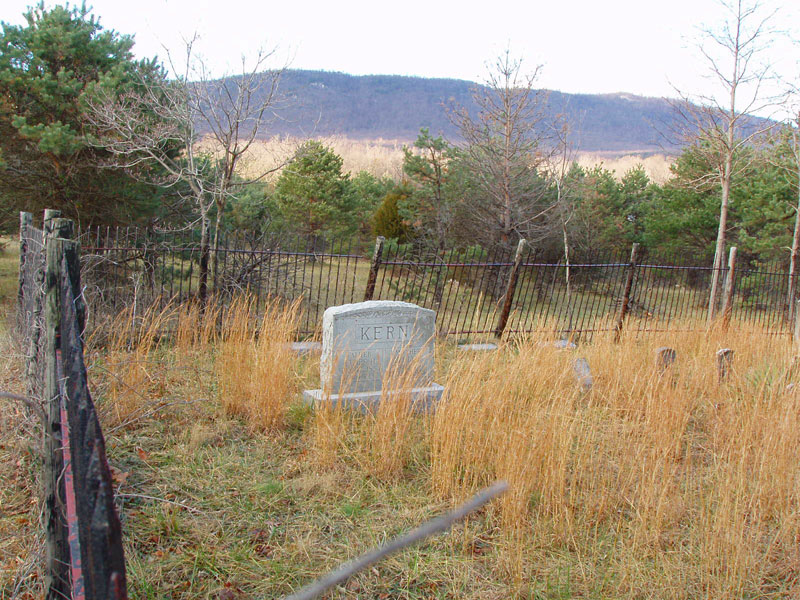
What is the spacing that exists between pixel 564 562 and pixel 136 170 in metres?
9.77

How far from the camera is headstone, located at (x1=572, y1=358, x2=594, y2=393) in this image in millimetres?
6055

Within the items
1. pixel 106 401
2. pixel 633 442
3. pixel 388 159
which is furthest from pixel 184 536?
pixel 388 159

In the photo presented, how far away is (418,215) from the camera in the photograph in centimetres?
1802

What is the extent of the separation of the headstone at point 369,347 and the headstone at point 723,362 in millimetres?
2980

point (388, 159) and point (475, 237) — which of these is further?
point (388, 159)

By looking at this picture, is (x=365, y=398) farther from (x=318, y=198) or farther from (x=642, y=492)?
(x=318, y=198)

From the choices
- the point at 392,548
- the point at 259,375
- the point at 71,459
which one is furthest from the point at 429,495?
the point at 392,548

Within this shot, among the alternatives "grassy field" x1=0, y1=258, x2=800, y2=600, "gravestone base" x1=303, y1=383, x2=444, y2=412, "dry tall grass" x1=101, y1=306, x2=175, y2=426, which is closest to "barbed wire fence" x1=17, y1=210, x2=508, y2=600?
"grassy field" x1=0, y1=258, x2=800, y2=600

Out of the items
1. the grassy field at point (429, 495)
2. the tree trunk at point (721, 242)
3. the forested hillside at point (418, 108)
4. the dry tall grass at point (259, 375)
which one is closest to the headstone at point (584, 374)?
the grassy field at point (429, 495)

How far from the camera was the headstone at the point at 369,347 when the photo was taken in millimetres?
5363

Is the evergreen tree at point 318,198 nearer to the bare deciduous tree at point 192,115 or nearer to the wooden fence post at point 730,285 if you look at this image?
the bare deciduous tree at point 192,115

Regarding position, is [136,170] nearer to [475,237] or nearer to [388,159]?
[475,237]

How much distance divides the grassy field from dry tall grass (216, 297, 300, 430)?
20mm

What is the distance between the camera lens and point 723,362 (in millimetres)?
6445
